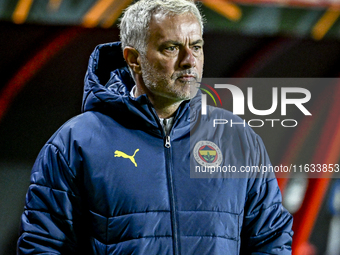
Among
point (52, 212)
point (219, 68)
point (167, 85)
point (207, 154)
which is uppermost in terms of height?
point (219, 68)

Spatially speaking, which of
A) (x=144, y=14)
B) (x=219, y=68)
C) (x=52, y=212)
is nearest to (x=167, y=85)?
(x=144, y=14)

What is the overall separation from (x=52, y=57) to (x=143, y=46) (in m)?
0.74

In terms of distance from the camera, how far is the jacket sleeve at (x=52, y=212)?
739mm

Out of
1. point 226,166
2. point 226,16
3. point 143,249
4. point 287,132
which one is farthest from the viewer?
point 287,132

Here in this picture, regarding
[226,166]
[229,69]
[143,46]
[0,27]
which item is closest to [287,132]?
[229,69]

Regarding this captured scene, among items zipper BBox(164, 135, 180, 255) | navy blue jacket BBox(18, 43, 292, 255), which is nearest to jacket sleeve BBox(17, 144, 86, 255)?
navy blue jacket BBox(18, 43, 292, 255)

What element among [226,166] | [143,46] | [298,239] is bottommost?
[298,239]

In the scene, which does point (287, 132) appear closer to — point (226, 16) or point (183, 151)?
point (226, 16)

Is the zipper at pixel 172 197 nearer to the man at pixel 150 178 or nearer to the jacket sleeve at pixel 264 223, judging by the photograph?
the man at pixel 150 178

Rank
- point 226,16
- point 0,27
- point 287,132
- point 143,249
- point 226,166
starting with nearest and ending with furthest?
1. point 143,249
2. point 226,166
3. point 0,27
4. point 226,16
5. point 287,132

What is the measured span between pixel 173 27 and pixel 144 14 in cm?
9

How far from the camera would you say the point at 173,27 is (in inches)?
32.6

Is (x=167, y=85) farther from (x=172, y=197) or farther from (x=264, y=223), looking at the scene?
(x=264, y=223)

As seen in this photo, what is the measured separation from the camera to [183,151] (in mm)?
832
